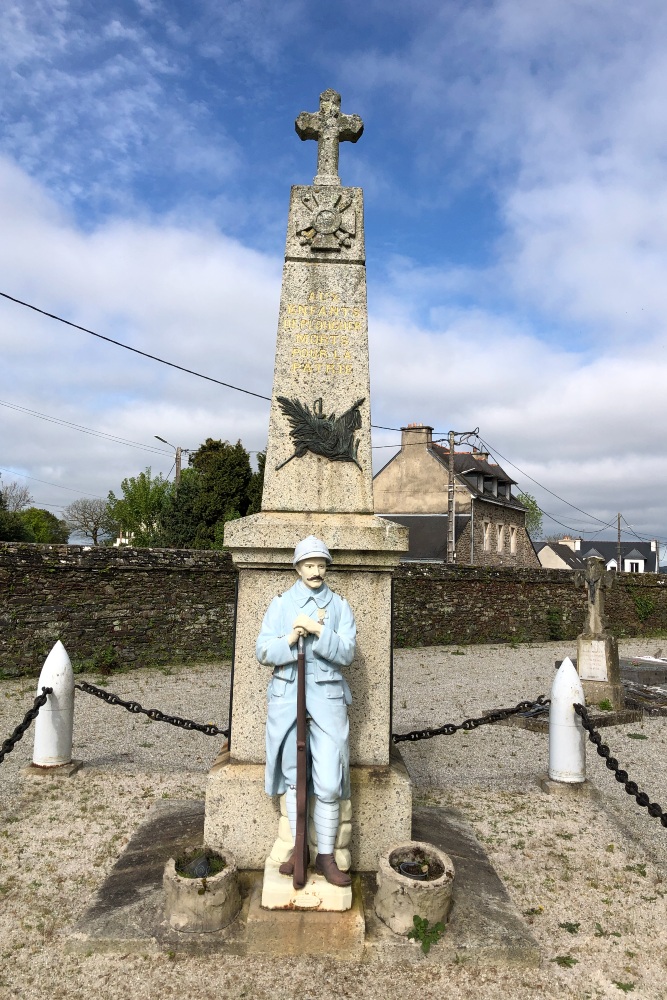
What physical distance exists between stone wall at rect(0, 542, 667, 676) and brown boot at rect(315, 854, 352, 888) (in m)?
8.37

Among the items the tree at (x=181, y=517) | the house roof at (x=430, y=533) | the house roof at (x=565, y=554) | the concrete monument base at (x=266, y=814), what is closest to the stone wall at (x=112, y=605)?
the concrete monument base at (x=266, y=814)

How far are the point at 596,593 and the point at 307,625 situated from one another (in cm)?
825

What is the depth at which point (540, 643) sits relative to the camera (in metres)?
16.2

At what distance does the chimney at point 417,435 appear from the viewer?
30.7 meters

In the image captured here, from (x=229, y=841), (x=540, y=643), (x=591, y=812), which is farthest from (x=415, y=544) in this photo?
(x=229, y=841)

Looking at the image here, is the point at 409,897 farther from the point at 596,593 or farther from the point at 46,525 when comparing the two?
the point at 46,525

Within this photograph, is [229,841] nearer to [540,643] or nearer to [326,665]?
[326,665]

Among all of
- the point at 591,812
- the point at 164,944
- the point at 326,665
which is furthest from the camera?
the point at 591,812

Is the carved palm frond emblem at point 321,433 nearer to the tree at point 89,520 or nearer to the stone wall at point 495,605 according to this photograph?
the stone wall at point 495,605

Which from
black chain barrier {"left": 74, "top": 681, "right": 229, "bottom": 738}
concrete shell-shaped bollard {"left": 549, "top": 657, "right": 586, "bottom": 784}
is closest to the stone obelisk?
black chain barrier {"left": 74, "top": 681, "right": 229, "bottom": 738}

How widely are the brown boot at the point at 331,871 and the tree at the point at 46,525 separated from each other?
43.8 metres

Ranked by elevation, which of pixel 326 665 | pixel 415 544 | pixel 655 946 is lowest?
pixel 655 946

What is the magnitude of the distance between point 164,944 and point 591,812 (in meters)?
3.35

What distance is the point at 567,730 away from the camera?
5273 millimetres
